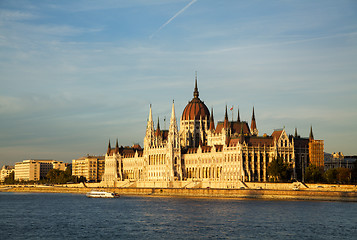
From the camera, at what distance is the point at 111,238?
7569 cm

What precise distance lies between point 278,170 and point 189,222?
7011 centimetres

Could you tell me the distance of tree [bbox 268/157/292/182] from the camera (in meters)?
158

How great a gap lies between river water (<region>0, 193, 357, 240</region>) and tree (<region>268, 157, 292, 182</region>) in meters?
35.7

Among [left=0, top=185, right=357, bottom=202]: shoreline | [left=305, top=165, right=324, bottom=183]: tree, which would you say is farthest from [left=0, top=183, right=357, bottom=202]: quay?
[left=305, top=165, right=324, bottom=183]: tree

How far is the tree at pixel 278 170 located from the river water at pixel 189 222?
3567 centimetres

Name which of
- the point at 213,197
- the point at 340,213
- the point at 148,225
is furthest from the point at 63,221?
the point at 213,197

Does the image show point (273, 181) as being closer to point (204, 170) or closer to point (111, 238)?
point (204, 170)

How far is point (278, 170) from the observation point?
158 metres

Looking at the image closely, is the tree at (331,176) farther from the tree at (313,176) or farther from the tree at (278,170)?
the tree at (278,170)

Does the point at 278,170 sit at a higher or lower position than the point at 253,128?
lower

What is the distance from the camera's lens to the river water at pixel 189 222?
258ft

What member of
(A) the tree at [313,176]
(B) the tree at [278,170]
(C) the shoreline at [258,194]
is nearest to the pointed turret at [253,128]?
(B) the tree at [278,170]

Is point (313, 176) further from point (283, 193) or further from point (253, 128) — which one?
point (253, 128)

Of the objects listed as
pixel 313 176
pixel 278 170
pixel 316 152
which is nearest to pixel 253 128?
pixel 316 152
